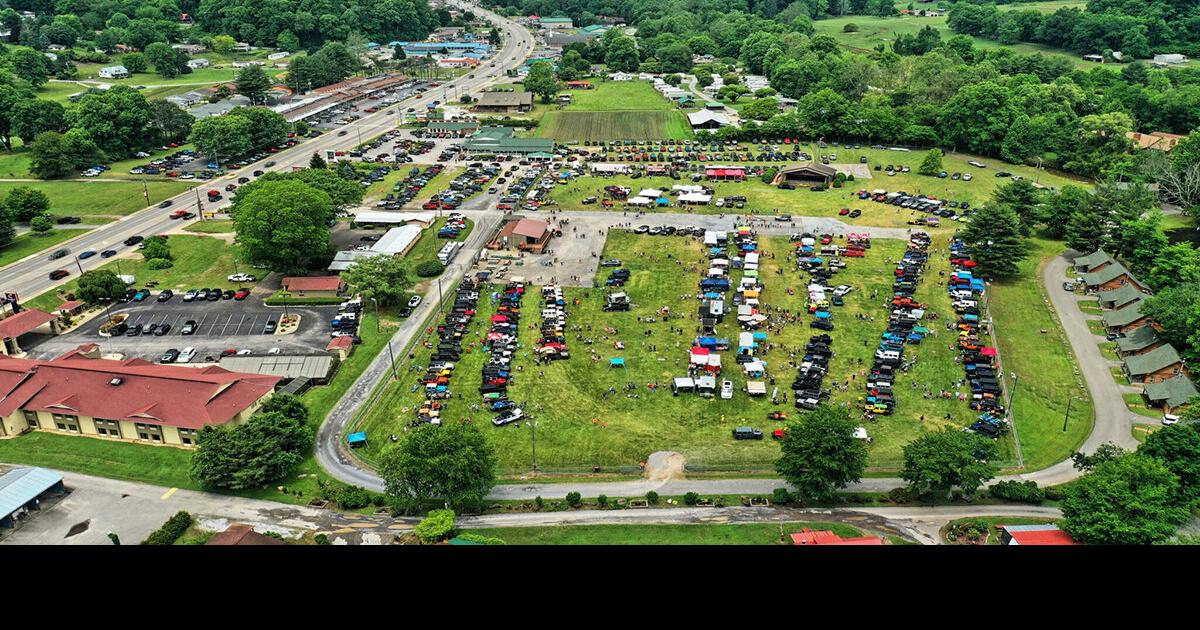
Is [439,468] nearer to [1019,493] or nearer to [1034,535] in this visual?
[1034,535]

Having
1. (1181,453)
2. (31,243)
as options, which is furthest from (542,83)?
(1181,453)

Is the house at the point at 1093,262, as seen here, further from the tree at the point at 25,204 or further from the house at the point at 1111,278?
the tree at the point at 25,204

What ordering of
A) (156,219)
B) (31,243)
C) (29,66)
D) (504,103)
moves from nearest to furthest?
(31,243) < (156,219) < (29,66) < (504,103)

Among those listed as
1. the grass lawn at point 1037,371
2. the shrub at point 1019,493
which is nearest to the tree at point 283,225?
the shrub at point 1019,493

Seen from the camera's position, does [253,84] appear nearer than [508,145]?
No

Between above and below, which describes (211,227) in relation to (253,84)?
below

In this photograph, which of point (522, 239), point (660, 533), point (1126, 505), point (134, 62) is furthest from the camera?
point (134, 62)
